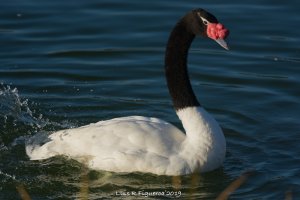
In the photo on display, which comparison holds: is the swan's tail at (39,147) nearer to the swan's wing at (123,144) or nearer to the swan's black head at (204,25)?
the swan's wing at (123,144)

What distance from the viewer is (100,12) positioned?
1585cm

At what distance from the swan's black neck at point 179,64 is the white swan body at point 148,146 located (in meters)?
0.14

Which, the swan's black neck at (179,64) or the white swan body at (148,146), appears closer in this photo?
the white swan body at (148,146)

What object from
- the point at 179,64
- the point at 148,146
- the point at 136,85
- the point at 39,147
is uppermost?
the point at 179,64

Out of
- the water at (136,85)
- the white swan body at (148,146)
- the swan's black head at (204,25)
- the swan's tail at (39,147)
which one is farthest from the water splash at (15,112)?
the swan's black head at (204,25)

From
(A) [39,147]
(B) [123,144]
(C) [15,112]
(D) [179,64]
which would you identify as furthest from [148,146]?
(C) [15,112]

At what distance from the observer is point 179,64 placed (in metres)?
10.3

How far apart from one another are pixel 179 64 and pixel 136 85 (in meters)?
2.78

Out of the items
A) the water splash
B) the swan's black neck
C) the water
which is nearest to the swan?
the swan's black neck

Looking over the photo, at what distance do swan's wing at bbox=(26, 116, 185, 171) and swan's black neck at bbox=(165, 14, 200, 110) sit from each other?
1.23 ft

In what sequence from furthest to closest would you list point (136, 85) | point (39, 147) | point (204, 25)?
point (136, 85) → point (39, 147) → point (204, 25)

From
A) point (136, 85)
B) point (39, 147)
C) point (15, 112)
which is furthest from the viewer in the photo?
point (136, 85)

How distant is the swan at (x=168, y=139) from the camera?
32.1 ft

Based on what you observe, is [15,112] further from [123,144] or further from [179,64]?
[179,64]
